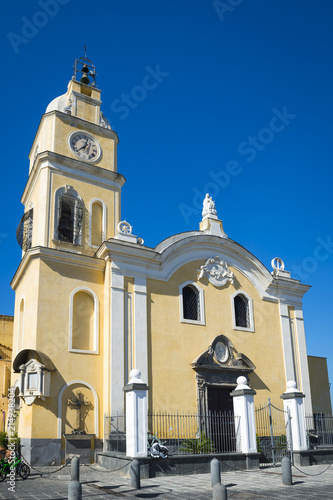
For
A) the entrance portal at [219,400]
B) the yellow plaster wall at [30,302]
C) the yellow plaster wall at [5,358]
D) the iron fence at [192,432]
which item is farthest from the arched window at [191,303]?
the yellow plaster wall at [5,358]

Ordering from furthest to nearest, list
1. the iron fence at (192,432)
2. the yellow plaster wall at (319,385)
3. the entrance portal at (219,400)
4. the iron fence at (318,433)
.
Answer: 1. the yellow plaster wall at (319,385)
2. the iron fence at (318,433)
3. the entrance portal at (219,400)
4. the iron fence at (192,432)

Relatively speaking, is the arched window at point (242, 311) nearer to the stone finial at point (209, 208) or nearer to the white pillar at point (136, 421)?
the stone finial at point (209, 208)

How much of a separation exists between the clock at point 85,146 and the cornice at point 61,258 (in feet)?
16.6

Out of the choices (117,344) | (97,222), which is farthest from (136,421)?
(97,222)

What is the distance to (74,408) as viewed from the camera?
17234 mm

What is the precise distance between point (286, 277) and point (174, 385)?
8.68m

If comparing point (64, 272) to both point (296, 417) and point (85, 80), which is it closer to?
point (296, 417)

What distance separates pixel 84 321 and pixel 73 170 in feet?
21.8

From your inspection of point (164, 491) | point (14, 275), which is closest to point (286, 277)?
point (14, 275)

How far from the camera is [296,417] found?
17.5 metres

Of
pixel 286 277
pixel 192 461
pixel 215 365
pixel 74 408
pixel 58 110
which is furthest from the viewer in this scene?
pixel 286 277

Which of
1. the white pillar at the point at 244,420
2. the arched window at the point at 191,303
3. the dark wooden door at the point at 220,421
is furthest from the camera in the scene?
the arched window at the point at 191,303

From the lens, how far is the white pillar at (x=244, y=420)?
15992 millimetres

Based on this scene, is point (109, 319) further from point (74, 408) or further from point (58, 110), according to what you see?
point (58, 110)
